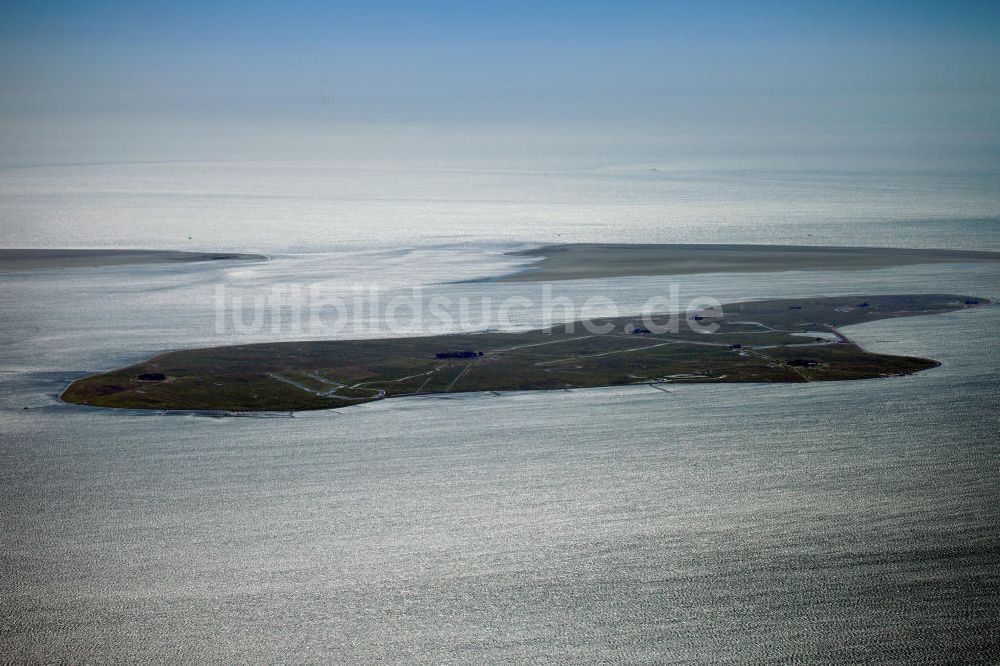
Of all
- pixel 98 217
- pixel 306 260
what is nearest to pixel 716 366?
pixel 306 260

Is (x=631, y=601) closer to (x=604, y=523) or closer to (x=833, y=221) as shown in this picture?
(x=604, y=523)

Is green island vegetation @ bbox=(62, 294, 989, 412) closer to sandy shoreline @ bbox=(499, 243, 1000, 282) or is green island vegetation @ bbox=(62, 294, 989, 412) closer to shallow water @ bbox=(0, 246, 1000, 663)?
shallow water @ bbox=(0, 246, 1000, 663)

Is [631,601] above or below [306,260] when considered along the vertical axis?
below

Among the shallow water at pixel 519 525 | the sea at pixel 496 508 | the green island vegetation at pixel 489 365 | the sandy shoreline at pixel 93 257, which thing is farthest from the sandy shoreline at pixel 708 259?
the shallow water at pixel 519 525

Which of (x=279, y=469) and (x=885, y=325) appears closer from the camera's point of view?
(x=279, y=469)

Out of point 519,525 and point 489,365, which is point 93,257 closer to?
point 489,365

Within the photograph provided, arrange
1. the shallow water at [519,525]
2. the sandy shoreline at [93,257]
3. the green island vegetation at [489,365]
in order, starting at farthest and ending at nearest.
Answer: the sandy shoreline at [93,257]
the green island vegetation at [489,365]
the shallow water at [519,525]

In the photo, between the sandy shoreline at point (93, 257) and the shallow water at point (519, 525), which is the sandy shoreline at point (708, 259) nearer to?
the sandy shoreline at point (93, 257)

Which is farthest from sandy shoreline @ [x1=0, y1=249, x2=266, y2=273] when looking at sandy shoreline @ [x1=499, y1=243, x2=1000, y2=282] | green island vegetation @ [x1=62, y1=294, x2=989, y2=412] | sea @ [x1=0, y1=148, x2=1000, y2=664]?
green island vegetation @ [x1=62, y1=294, x2=989, y2=412]
